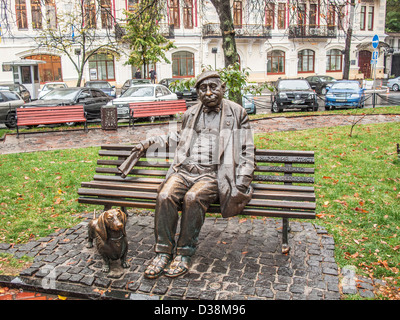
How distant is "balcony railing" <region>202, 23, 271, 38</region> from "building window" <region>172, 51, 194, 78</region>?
2335 mm

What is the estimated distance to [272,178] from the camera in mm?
5020

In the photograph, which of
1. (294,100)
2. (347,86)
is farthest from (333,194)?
(347,86)

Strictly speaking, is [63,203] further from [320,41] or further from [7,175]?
[320,41]

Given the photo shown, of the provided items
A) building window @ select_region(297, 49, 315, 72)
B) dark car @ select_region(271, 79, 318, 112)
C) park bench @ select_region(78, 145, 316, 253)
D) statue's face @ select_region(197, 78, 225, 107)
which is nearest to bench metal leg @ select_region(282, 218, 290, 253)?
park bench @ select_region(78, 145, 316, 253)

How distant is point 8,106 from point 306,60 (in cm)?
3164

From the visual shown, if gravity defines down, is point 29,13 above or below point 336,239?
above

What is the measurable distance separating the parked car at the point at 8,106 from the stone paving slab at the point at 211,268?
11389 millimetres

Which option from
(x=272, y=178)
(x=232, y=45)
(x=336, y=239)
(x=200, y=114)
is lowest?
(x=336, y=239)

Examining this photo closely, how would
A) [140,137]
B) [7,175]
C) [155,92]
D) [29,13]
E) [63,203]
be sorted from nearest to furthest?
1. [63,203]
2. [7,175]
3. [140,137]
4. [155,92]
5. [29,13]

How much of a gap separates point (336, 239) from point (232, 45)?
5467 mm

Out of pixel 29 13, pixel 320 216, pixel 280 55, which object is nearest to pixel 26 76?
pixel 29 13

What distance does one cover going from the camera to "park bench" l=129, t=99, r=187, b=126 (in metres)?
15.0

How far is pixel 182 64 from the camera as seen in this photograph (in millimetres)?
36844

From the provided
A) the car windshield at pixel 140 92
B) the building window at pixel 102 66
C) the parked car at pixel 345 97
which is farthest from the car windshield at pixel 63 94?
the building window at pixel 102 66
